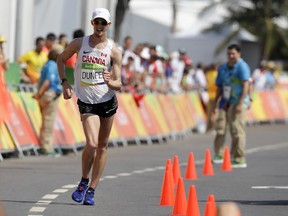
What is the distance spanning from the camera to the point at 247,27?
192 ft

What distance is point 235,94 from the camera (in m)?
18.7

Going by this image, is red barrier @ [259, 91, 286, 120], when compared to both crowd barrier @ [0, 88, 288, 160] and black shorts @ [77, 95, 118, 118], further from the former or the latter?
black shorts @ [77, 95, 118, 118]

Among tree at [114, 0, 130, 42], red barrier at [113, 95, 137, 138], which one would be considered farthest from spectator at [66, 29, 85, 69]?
tree at [114, 0, 130, 42]

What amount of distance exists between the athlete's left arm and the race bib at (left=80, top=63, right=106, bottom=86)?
124 mm

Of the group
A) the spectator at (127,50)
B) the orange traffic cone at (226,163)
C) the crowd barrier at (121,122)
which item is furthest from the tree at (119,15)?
the orange traffic cone at (226,163)

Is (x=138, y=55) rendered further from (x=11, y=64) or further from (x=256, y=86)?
(x=256, y=86)

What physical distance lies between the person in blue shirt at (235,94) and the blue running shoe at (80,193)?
628 centimetres

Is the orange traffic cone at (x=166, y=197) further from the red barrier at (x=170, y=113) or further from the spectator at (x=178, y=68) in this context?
the spectator at (x=178, y=68)

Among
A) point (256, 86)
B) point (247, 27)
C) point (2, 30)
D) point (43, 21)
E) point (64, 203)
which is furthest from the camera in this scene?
point (247, 27)

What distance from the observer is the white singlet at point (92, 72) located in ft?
41.7

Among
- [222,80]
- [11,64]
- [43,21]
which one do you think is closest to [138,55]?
[43,21]

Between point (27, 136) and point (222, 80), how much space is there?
11.6 feet

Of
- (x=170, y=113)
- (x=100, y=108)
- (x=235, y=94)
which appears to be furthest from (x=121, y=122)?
(x=100, y=108)

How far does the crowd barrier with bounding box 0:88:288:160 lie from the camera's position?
19.4 m
